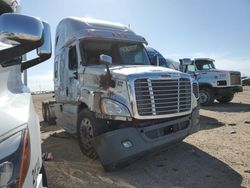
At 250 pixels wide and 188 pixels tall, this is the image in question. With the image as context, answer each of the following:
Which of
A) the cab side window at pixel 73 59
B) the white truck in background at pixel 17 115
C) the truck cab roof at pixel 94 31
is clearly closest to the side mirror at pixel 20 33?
the white truck in background at pixel 17 115

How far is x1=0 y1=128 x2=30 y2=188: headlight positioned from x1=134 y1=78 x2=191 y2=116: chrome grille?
174 inches

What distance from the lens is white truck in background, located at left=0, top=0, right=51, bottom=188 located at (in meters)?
1.77

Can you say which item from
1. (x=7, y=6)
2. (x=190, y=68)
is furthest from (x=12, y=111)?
(x=190, y=68)

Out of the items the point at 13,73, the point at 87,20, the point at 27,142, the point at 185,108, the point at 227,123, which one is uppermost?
the point at 87,20

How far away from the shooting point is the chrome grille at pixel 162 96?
6.33m

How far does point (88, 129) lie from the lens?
7.02 meters

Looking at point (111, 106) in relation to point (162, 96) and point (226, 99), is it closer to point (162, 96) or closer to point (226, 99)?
point (162, 96)

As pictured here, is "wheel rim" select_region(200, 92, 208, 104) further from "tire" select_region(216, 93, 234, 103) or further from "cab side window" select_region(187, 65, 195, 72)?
"tire" select_region(216, 93, 234, 103)

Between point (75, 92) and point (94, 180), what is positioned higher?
point (75, 92)

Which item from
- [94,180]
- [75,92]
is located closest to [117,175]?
[94,180]

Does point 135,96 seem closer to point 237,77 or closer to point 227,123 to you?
point 227,123

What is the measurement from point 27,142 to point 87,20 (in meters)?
6.85

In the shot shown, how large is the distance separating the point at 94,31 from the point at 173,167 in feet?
11.4

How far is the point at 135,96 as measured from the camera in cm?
622
